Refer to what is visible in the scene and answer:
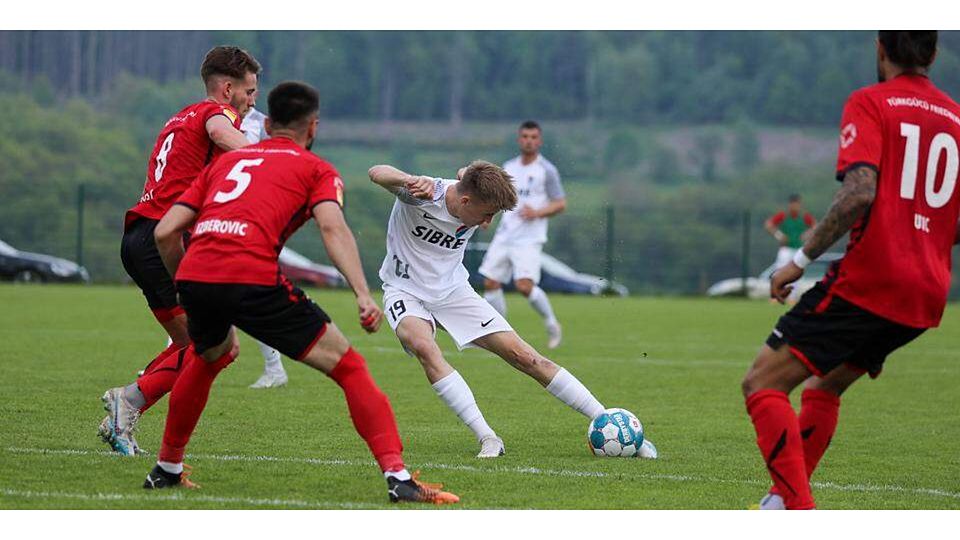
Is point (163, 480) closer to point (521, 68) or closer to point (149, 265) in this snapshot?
point (149, 265)

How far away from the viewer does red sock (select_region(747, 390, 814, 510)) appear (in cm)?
593

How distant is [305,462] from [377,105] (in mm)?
41767

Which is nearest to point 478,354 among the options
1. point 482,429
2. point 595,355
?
point 595,355

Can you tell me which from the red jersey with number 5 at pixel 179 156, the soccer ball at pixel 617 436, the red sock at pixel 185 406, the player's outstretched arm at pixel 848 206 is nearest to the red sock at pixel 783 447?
the player's outstretched arm at pixel 848 206

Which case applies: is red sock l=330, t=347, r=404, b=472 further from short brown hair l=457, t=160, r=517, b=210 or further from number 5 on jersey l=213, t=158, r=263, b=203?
short brown hair l=457, t=160, r=517, b=210

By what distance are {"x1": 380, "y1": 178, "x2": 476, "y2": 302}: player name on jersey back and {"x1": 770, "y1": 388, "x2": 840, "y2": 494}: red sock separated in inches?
107

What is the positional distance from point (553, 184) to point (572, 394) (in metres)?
8.75

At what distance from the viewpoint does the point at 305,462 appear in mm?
7586

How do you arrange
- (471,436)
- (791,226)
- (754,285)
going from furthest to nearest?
(754,285) → (791,226) → (471,436)

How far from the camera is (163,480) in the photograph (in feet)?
21.4

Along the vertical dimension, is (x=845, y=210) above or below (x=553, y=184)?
above

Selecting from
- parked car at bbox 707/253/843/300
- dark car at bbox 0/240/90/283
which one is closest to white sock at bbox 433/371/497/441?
parked car at bbox 707/253/843/300

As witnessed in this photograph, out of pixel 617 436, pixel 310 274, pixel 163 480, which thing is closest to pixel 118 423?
pixel 163 480

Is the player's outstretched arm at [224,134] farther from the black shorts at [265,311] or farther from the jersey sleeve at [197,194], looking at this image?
the black shorts at [265,311]
